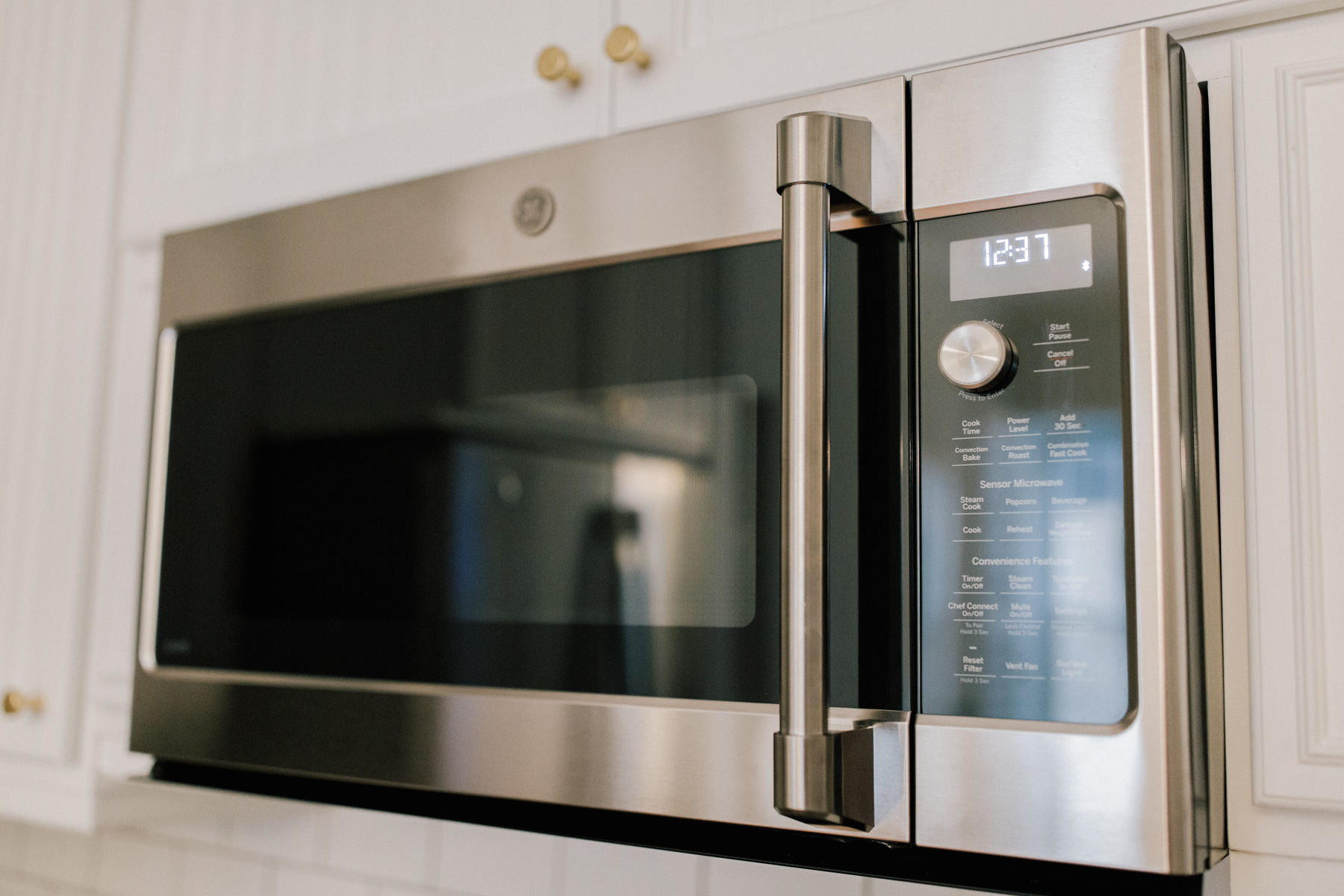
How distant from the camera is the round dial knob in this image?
51cm

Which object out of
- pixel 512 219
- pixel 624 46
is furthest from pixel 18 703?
pixel 624 46

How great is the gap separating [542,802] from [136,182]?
2.52 ft

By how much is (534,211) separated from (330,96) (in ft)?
1.09

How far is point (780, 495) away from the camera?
21.2 inches

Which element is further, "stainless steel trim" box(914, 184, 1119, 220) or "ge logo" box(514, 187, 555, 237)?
"ge logo" box(514, 187, 555, 237)

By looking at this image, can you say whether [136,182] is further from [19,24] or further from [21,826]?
[21,826]

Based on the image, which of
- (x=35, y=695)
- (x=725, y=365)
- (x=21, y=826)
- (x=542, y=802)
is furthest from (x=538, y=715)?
(x=21, y=826)

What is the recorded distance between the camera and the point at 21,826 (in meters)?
1.43

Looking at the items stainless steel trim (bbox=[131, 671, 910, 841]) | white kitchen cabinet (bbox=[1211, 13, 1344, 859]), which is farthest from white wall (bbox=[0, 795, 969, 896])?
white kitchen cabinet (bbox=[1211, 13, 1344, 859])

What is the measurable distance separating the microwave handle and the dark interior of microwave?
0.8 inches

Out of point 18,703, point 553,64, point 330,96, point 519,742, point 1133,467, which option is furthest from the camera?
point 18,703

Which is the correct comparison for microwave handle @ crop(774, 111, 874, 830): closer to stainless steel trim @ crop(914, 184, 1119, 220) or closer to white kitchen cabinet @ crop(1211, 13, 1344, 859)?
stainless steel trim @ crop(914, 184, 1119, 220)

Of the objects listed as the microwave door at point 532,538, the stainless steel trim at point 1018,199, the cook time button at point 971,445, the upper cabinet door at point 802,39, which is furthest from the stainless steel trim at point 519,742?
the upper cabinet door at point 802,39

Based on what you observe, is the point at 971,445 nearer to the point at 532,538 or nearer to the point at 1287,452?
the point at 1287,452
